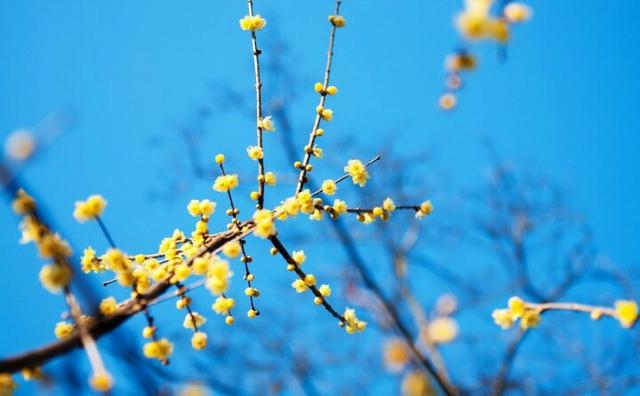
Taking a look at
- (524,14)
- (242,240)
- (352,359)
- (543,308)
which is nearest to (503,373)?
(352,359)

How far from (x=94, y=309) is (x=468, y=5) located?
1.49m

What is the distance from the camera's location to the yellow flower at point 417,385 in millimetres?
4608

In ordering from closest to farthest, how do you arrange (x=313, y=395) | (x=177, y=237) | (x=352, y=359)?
(x=177, y=237) < (x=313, y=395) < (x=352, y=359)

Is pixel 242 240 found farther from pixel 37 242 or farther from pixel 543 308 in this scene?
pixel 543 308

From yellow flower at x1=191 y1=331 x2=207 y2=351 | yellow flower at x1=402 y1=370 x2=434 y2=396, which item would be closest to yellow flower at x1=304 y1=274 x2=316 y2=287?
yellow flower at x1=191 y1=331 x2=207 y2=351

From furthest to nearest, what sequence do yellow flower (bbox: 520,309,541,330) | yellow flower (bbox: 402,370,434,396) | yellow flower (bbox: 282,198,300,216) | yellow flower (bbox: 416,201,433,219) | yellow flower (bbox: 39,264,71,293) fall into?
yellow flower (bbox: 402,370,434,396), yellow flower (bbox: 416,201,433,219), yellow flower (bbox: 282,198,300,216), yellow flower (bbox: 520,309,541,330), yellow flower (bbox: 39,264,71,293)

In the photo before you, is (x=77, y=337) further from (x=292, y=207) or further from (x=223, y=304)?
(x=292, y=207)

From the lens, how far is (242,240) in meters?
2.40

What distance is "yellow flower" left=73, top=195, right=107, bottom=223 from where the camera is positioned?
2.01 m

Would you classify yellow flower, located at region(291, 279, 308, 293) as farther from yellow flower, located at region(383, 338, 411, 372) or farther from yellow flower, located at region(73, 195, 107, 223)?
yellow flower, located at region(383, 338, 411, 372)

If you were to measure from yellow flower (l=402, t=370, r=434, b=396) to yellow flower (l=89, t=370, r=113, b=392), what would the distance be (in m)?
3.84

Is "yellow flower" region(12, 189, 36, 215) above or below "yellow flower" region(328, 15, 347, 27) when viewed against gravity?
below

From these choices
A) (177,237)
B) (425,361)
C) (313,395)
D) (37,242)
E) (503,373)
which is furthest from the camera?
(503,373)

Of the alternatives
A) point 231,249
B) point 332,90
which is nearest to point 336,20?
point 332,90
